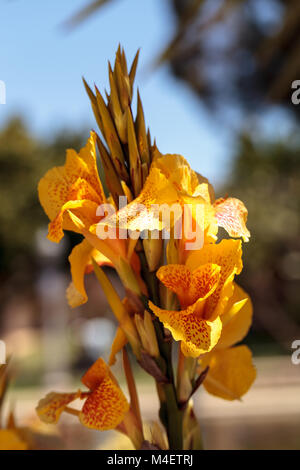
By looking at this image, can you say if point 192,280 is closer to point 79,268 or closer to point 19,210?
point 79,268

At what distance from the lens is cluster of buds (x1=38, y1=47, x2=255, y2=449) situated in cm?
22

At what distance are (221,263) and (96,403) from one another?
8 cm

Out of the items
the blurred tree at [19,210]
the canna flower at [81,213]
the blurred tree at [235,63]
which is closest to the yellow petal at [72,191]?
the canna flower at [81,213]

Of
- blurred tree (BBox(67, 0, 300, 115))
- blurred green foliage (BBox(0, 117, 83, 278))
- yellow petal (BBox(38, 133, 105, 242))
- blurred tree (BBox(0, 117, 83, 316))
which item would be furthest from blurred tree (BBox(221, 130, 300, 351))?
→ yellow petal (BBox(38, 133, 105, 242))

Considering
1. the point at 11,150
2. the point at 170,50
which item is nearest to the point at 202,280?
the point at 170,50

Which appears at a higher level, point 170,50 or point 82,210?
point 170,50

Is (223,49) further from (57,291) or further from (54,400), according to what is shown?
(54,400)

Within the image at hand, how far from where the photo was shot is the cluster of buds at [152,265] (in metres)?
0.22

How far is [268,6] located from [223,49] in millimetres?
1111

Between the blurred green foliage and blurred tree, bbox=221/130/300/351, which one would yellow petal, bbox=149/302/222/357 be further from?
the blurred green foliage

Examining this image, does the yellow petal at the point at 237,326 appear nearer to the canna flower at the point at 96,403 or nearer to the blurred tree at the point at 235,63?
the canna flower at the point at 96,403

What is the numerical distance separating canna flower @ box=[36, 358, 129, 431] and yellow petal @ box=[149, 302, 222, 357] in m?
0.04

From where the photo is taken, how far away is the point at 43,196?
0.27 meters

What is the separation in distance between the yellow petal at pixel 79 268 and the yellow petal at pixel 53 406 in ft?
0.14
